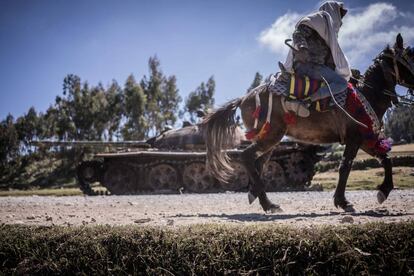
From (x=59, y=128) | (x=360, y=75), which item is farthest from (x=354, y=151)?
(x=59, y=128)

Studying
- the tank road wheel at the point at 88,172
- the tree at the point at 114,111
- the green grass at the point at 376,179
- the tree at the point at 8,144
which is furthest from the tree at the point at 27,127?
the green grass at the point at 376,179

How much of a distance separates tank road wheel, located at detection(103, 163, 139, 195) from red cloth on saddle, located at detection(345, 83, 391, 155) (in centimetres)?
1147

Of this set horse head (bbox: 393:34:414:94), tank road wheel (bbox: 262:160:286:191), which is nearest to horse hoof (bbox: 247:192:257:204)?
horse head (bbox: 393:34:414:94)

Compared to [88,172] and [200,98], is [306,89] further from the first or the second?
[200,98]

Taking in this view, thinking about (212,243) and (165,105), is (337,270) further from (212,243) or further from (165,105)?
(165,105)

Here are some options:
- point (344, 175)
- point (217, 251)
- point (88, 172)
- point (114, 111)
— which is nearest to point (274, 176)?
point (88, 172)

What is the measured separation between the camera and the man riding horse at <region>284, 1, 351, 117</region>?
503cm

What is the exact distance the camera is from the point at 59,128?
128 ft

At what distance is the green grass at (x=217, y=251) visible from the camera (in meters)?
2.13

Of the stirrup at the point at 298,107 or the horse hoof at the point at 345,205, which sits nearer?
the horse hoof at the point at 345,205

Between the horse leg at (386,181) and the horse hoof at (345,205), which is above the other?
the horse leg at (386,181)

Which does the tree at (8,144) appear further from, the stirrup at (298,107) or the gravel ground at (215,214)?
the stirrup at (298,107)

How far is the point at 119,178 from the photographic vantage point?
50.2ft

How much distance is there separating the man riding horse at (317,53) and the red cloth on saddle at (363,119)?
250 millimetres
